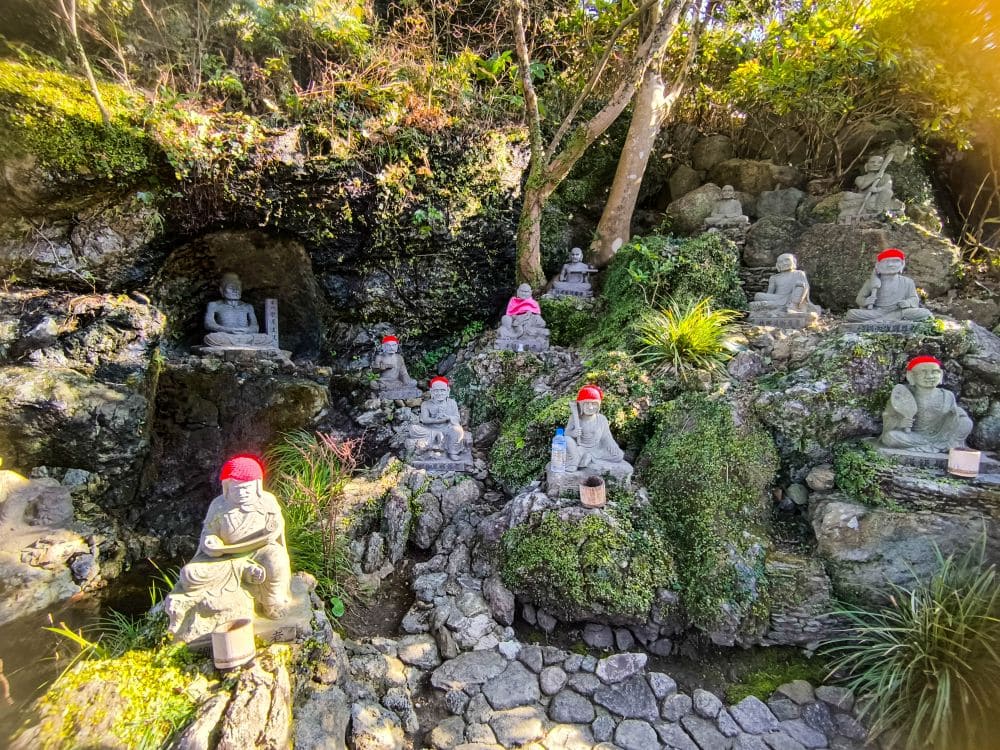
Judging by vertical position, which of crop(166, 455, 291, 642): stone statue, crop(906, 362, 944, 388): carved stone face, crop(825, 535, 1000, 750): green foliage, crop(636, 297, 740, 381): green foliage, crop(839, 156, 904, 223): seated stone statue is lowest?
crop(825, 535, 1000, 750): green foliage

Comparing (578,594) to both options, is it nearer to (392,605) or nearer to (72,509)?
(392,605)

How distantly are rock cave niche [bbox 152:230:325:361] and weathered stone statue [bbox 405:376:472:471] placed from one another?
3.42 meters

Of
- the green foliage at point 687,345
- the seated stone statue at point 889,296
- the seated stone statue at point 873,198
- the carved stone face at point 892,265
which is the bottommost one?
the green foliage at point 687,345

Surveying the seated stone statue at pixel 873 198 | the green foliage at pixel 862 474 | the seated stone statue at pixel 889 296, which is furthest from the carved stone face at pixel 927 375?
Answer: the seated stone statue at pixel 873 198

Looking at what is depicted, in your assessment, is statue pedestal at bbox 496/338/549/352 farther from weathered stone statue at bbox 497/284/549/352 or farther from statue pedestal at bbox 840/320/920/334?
statue pedestal at bbox 840/320/920/334

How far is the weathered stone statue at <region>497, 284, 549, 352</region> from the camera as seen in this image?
6.97 meters

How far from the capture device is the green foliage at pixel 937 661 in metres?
3.12

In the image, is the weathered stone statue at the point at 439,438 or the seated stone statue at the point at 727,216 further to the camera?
the seated stone statue at the point at 727,216

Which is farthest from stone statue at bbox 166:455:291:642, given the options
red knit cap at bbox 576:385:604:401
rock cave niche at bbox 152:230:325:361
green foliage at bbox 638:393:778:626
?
rock cave niche at bbox 152:230:325:361

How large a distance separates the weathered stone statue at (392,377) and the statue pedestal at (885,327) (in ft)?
19.5

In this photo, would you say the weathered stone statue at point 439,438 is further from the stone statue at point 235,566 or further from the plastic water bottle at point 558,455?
the stone statue at point 235,566

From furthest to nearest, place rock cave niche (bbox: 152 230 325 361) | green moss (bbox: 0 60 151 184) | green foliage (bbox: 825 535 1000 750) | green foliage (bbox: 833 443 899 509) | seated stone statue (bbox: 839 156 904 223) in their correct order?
seated stone statue (bbox: 839 156 904 223) < rock cave niche (bbox: 152 230 325 361) < green moss (bbox: 0 60 151 184) < green foliage (bbox: 833 443 899 509) < green foliage (bbox: 825 535 1000 750)

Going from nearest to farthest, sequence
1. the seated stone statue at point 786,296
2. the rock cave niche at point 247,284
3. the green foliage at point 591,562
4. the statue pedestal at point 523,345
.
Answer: the green foliage at point 591,562
the seated stone statue at point 786,296
the rock cave niche at point 247,284
the statue pedestal at point 523,345

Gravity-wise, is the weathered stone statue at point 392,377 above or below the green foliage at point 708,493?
above
